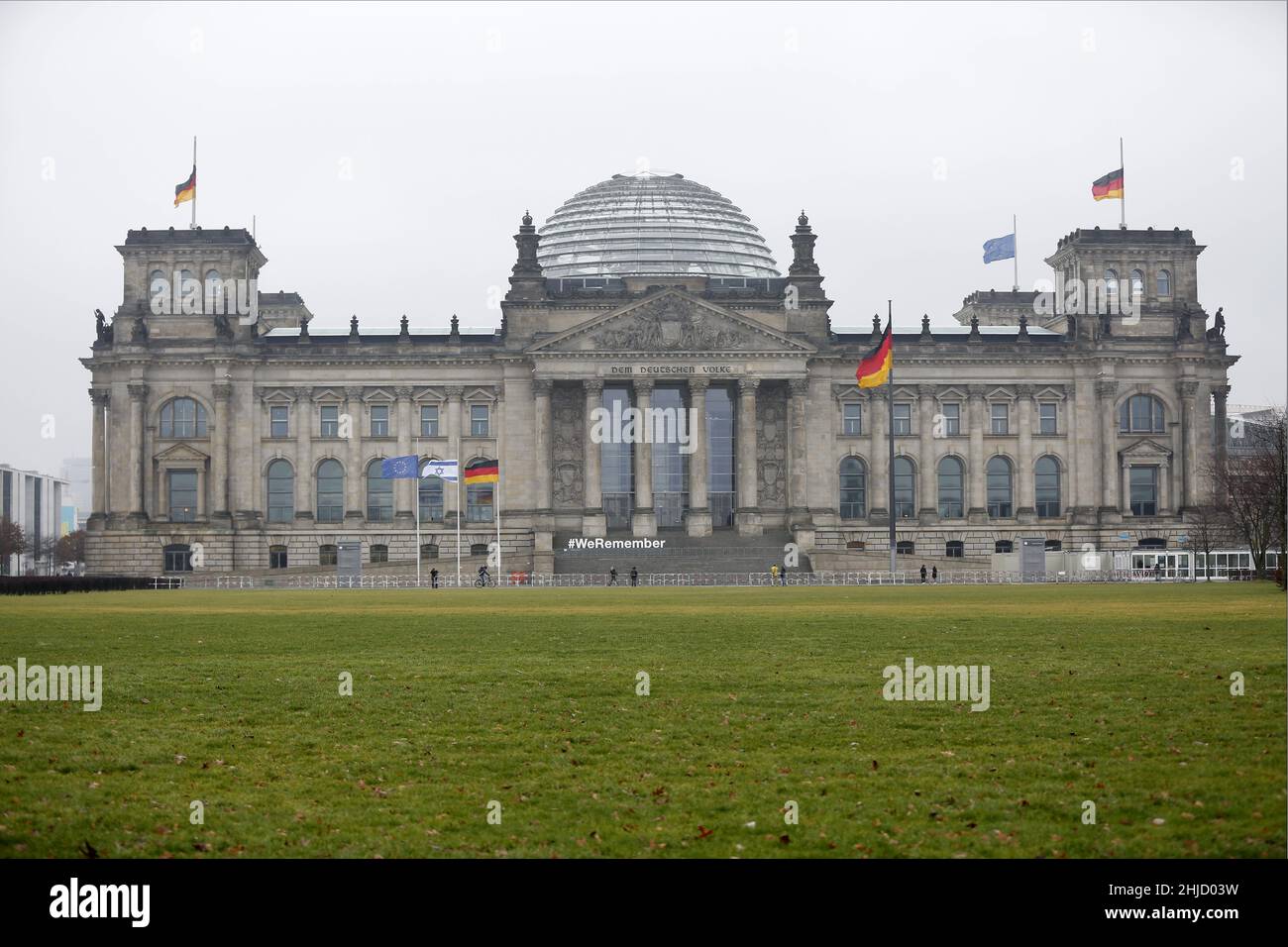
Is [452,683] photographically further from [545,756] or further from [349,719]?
[545,756]

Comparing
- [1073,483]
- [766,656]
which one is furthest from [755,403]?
[766,656]

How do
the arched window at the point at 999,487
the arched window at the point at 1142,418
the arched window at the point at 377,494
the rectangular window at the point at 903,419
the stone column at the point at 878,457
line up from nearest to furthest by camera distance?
the stone column at the point at 878,457 → the arched window at the point at 377,494 → the rectangular window at the point at 903,419 → the arched window at the point at 999,487 → the arched window at the point at 1142,418

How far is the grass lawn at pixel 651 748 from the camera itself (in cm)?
1664

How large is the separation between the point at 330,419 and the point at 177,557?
15534 mm

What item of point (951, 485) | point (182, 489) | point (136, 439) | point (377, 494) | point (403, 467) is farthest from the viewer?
point (951, 485)

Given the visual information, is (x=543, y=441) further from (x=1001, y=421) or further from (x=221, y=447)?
(x=1001, y=421)

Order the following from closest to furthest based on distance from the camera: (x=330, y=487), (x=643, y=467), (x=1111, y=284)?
(x=643, y=467)
(x=330, y=487)
(x=1111, y=284)

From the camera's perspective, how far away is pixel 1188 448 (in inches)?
4847

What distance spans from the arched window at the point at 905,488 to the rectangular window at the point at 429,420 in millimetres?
35997

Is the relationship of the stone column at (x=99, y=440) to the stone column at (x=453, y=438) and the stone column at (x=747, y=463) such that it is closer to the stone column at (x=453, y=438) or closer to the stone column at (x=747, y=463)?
the stone column at (x=453, y=438)

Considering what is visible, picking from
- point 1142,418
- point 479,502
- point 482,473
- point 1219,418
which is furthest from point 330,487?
point 1219,418

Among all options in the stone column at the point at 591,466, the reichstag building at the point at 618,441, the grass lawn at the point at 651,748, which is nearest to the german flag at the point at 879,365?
the reichstag building at the point at 618,441

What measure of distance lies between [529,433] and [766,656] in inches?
3482
